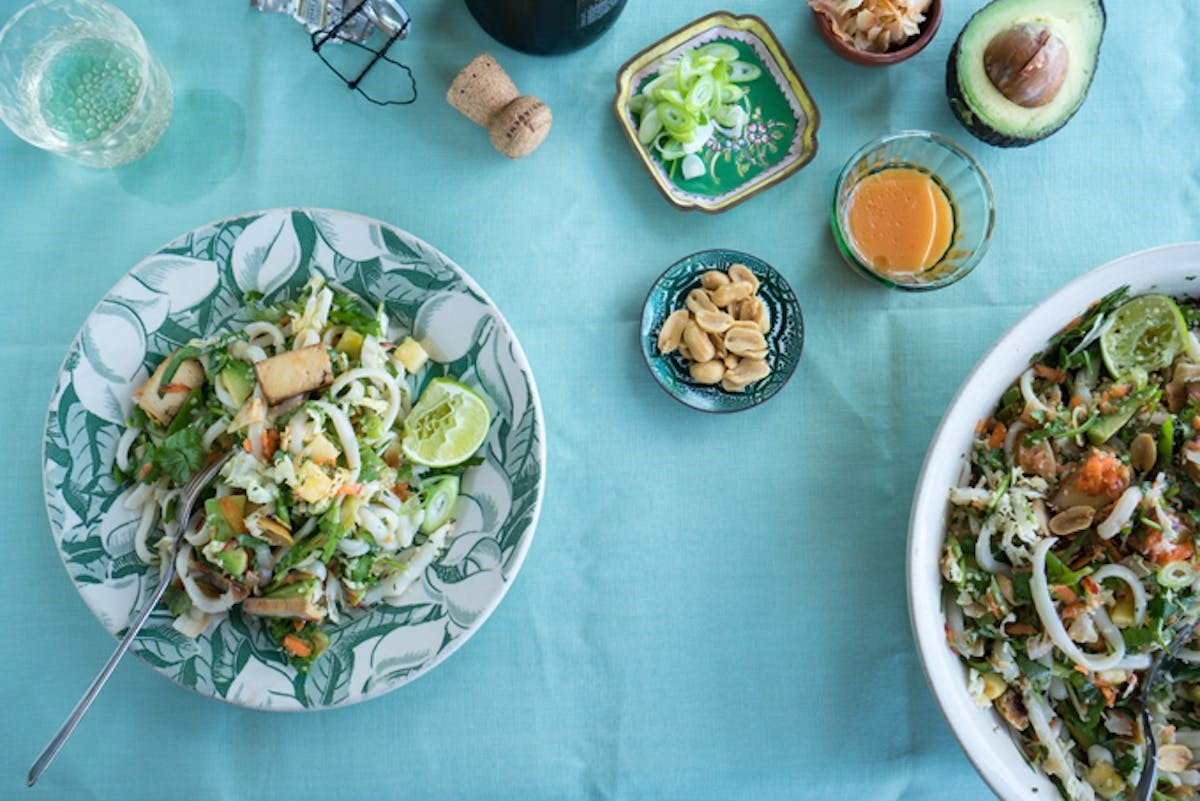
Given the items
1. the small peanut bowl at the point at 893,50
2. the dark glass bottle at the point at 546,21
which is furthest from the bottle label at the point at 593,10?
the small peanut bowl at the point at 893,50

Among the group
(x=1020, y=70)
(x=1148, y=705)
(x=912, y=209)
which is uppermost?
(x=1020, y=70)

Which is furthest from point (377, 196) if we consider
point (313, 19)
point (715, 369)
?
point (715, 369)

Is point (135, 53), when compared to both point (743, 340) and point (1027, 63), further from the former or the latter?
point (1027, 63)

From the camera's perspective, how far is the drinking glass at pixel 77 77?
1581 mm

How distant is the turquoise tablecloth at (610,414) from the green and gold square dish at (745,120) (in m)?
0.05

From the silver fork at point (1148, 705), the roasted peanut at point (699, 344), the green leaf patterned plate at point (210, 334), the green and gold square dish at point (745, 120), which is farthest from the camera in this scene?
the green and gold square dish at point (745, 120)

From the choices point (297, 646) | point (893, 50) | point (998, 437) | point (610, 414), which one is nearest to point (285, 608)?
point (297, 646)

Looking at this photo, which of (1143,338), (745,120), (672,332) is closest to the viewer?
(1143,338)

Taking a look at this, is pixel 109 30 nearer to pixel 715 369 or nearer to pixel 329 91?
pixel 329 91

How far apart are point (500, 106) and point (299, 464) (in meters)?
0.71

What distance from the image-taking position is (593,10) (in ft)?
4.93

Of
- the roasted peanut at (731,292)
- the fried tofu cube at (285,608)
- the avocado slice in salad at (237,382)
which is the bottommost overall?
the fried tofu cube at (285,608)

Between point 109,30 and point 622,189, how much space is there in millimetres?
959

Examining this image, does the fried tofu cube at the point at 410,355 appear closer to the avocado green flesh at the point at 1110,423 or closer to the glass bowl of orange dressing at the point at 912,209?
the glass bowl of orange dressing at the point at 912,209
